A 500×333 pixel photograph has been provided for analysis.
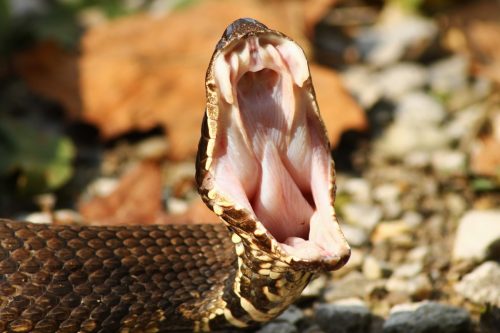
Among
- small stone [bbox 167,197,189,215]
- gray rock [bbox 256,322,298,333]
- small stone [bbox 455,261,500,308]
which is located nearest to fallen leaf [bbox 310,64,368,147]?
small stone [bbox 167,197,189,215]

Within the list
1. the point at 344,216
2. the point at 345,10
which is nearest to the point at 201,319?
the point at 344,216

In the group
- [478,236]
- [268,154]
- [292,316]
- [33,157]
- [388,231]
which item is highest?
[268,154]

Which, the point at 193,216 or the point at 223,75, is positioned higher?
the point at 223,75

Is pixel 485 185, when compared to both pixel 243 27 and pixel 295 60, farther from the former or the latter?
pixel 243 27

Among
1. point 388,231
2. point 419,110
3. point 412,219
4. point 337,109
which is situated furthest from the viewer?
point 419,110

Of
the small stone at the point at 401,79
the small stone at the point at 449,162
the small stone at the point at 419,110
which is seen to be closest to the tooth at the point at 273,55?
the small stone at the point at 449,162

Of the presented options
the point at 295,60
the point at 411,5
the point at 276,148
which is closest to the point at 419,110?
the point at 411,5
